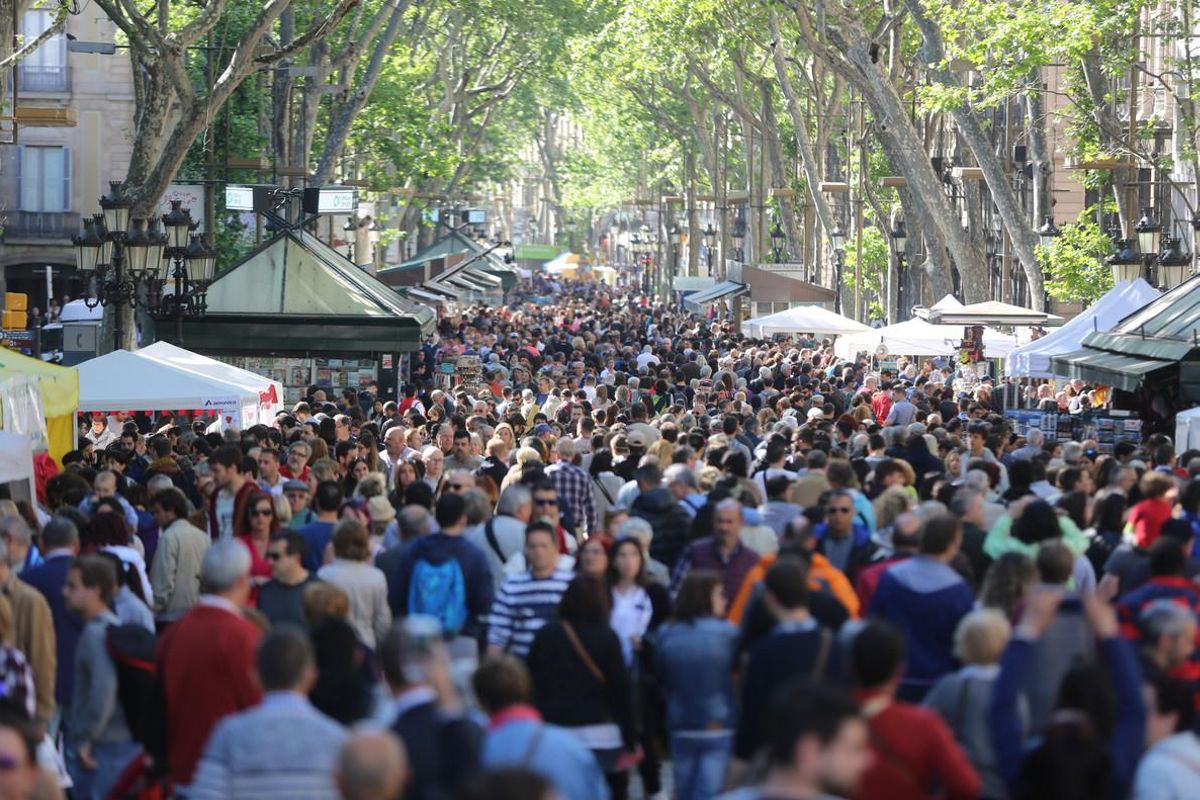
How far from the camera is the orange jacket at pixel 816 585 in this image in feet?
27.7

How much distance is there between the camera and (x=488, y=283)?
171 ft

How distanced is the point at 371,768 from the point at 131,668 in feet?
10.9

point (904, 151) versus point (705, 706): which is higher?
point (904, 151)

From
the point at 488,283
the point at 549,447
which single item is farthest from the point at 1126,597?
the point at 488,283

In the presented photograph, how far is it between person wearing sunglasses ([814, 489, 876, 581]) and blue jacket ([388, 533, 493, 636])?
5.55ft

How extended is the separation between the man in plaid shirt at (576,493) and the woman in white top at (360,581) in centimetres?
383

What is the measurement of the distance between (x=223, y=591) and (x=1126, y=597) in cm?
330

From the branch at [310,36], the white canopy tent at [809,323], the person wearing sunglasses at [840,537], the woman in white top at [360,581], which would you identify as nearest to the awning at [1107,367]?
the branch at [310,36]

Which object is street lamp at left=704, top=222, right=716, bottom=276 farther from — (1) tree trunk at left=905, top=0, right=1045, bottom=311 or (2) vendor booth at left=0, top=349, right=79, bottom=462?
(2) vendor booth at left=0, top=349, right=79, bottom=462

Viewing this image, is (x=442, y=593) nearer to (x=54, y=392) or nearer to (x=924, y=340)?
(x=54, y=392)

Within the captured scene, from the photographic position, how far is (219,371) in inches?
784

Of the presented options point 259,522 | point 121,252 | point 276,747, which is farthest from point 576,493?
point 121,252

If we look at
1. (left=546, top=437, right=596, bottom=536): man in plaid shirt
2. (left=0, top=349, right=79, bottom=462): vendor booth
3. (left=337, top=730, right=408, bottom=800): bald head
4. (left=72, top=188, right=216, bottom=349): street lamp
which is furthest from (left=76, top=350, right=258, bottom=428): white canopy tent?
(left=337, top=730, right=408, bottom=800): bald head

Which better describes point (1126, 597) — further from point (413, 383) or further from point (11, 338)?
point (11, 338)
